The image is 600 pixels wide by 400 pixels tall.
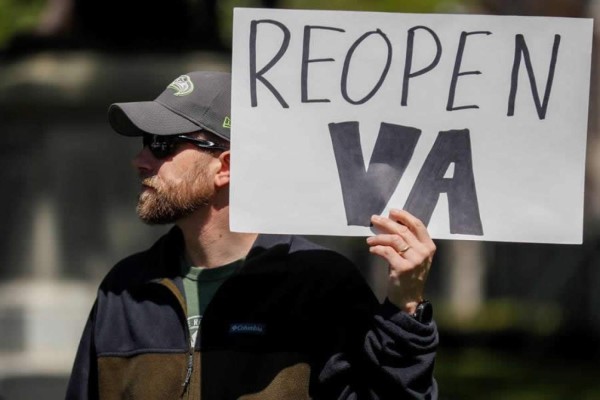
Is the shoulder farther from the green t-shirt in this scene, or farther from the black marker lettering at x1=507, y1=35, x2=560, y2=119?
the black marker lettering at x1=507, y1=35, x2=560, y2=119

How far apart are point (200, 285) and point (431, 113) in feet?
2.66

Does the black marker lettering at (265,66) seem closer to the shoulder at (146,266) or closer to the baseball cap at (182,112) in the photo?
the baseball cap at (182,112)

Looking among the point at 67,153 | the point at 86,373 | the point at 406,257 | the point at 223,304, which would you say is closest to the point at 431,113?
the point at 406,257

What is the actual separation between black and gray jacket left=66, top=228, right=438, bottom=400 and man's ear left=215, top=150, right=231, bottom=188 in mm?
198

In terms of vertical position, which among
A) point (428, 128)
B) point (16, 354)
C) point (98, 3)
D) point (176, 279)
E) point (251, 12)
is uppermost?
point (98, 3)

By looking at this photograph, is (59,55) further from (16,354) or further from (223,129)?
(223,129)

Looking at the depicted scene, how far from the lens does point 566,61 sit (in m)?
4.21

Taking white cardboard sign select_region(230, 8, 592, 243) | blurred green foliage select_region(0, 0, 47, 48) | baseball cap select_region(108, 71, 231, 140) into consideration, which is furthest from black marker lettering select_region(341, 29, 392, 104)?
blurred green foliage select_region(0, 0, 47, 48)

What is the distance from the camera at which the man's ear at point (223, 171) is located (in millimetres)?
4512

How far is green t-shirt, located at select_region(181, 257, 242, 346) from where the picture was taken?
4.38 meters

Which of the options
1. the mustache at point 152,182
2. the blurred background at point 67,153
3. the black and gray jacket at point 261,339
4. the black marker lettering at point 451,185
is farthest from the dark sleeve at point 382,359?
the blurred background at point 67,153

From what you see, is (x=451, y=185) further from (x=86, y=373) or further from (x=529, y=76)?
(x=86, y=373)

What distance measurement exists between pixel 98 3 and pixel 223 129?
22.4 ft

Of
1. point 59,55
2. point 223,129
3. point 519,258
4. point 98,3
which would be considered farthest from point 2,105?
point 519,258
